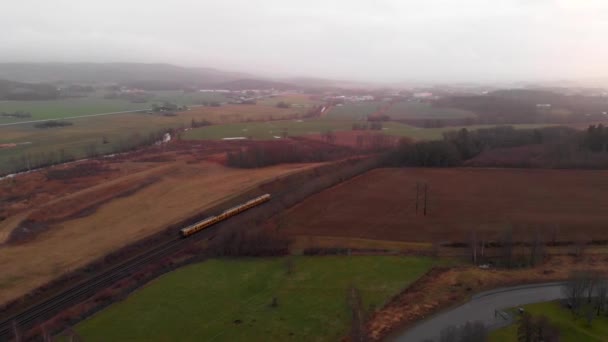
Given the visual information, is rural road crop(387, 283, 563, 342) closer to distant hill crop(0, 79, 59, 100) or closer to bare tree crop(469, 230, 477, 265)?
bare tree crop(469, 230, 477, 265)

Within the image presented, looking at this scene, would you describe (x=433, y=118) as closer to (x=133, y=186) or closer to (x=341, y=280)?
(x=133, y=186)

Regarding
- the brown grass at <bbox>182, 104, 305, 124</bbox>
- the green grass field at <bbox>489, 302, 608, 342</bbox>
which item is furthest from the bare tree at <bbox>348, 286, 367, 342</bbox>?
the brown grass at <bbox>182, 104, 305, 124</bbox>

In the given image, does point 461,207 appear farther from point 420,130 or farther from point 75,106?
point 75,106

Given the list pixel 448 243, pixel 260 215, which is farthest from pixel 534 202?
pixel 260 215

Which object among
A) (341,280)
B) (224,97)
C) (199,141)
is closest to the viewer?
(341,280)

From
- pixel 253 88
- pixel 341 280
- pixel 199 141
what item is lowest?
pixel 341 280

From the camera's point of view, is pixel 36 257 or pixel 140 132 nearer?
pixel 36 257

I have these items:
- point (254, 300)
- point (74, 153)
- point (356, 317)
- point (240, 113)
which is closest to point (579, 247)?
point (356, 317)
